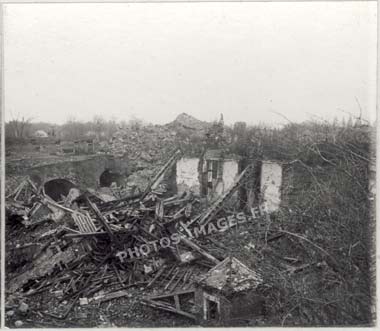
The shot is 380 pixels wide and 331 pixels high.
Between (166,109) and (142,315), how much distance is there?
9.36 feet

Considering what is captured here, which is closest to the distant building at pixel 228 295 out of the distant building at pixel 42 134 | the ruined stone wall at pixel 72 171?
the ruined stone wall at pixel 72 171

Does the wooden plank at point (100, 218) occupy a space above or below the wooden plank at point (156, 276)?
above

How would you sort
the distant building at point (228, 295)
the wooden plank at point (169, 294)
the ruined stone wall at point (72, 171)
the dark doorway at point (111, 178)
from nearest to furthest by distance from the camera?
the distant building at point (228, 295) < the wooden plank at point (169, 294) < the ruined stone wall at point (72, 171) < the dark doorway at point (111, 178)

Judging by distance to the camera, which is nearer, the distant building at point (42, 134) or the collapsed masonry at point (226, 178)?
the distant building at point (42, 134)

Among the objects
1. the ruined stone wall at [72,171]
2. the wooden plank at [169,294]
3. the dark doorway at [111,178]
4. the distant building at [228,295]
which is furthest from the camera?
the dark doorway at [111,178]

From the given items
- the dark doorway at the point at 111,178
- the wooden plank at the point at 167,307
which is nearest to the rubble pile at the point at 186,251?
the wooden plank at the point at 167,307

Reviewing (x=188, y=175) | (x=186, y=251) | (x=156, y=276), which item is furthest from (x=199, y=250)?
(x=188, y=175)

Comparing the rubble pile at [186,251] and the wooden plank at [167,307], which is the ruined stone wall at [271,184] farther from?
the wooden plank at [167,307]

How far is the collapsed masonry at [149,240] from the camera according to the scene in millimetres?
5027

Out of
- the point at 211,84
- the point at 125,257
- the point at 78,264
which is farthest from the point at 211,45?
the point at 78,264

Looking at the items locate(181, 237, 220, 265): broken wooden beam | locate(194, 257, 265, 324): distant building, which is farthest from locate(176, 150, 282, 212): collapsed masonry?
locate(194, 257, 265, 324): distant building

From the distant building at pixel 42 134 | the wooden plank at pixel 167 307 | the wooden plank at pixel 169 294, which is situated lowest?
the wooden plank at pixel 167 307

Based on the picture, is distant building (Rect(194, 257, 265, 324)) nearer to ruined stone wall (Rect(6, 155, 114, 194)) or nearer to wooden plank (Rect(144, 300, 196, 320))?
wooden plank (Rect(144, 300, 196, 320))

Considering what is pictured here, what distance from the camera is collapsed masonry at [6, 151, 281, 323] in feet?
A: 16.5
